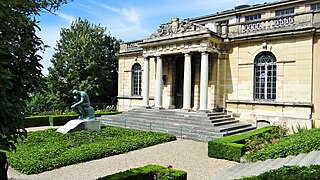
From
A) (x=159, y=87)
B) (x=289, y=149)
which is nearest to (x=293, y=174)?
(x=289, y=149)

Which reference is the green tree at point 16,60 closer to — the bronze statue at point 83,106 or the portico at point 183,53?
the bronze statue at point 83,106

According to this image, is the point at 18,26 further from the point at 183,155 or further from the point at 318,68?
the point at 318,68

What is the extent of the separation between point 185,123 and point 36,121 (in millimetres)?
11726

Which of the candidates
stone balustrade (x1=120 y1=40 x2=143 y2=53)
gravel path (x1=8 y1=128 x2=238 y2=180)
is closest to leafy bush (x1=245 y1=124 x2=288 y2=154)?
gravel path (x1=8 y1=128 x2=238 y2=180)

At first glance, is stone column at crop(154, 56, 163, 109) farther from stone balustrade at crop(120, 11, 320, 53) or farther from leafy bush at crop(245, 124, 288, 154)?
leafy bush at crop(245, 124, 288, 154)

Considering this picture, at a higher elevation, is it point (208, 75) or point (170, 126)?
point (208, 75)

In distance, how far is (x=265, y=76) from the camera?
56.4ft

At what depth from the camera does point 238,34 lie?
18094mm

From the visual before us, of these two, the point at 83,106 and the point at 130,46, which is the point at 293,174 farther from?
the point at 130,46

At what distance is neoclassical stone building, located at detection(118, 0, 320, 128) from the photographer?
15461mm

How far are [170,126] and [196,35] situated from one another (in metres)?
6.35

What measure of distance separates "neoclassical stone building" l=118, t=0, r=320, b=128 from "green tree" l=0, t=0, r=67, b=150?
14178mm

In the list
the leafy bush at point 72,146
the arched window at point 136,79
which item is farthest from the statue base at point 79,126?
the arched window at point 136,79

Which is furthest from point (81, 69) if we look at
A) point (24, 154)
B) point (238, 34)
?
point (24, 154)
